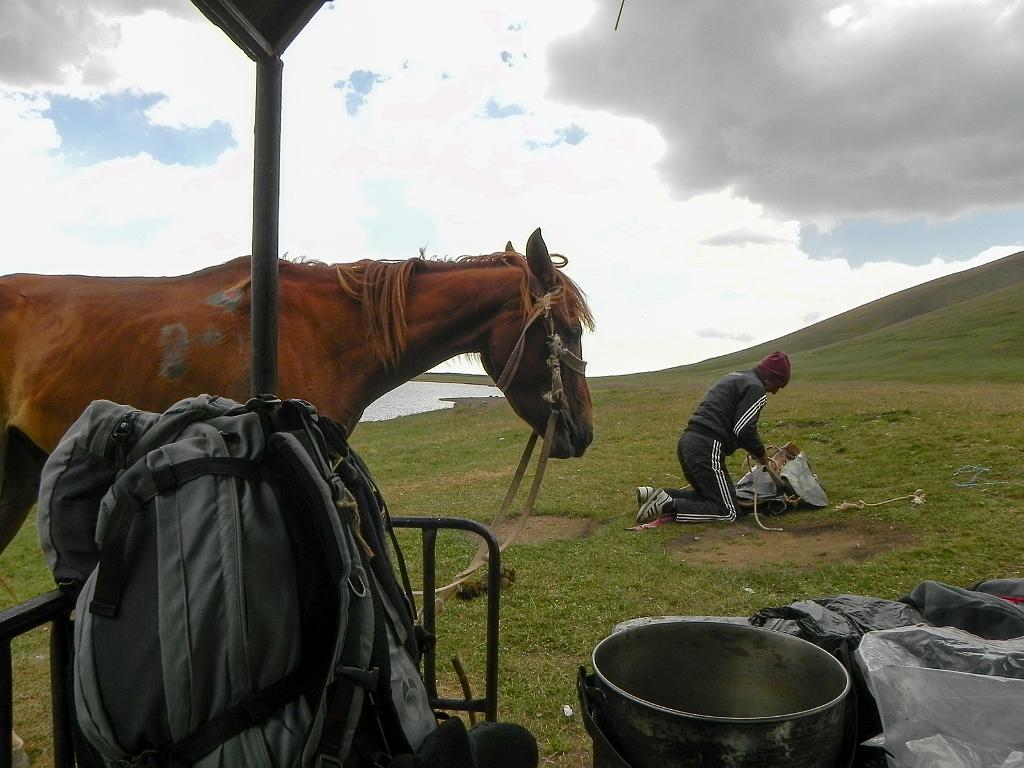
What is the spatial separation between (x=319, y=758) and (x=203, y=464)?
66 centimetres

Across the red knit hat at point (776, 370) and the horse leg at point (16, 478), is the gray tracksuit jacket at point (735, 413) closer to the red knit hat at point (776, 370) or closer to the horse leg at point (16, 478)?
the red knit hat at point (776, 370)

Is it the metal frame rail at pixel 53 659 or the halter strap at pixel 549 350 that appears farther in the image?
the halter strap at pixel 549 350

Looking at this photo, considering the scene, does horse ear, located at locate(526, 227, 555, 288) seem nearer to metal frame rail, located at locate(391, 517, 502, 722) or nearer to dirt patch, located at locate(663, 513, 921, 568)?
metal frame rail, located at locate(391, 517, 502, 722)

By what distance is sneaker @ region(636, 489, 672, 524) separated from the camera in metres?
7.95

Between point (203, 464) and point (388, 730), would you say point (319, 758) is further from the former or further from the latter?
point (203, 464)

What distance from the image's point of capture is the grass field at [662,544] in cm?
450

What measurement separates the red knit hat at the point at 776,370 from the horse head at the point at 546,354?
5.02 meters

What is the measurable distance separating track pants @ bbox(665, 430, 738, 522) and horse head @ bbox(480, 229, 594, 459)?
14.5 feet

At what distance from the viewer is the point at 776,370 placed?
26.9 ft

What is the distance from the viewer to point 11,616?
1353 millimetres

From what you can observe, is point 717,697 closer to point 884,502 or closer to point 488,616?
point 488,616

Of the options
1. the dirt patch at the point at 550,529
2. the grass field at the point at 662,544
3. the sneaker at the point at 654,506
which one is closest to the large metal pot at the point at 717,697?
the grass field at the point at 662,544

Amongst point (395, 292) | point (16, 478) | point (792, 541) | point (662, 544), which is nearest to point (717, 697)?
point (395, 292)

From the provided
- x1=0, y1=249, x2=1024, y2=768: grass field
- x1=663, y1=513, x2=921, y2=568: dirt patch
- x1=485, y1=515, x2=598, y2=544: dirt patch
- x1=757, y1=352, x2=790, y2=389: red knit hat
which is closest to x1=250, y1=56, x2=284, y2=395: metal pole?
x1=0, y1=249, x2=1024, y2=768: grass field
